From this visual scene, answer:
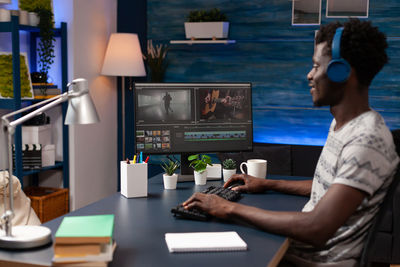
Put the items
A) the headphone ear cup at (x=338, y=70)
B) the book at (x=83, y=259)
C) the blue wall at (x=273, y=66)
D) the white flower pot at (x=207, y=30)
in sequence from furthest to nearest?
the white flower pot at (x=207, y=30)
the blue wall at (x=273, y=66)
the headphone ear cup at (x=338, y=70)
the book at (x=83, y=259)

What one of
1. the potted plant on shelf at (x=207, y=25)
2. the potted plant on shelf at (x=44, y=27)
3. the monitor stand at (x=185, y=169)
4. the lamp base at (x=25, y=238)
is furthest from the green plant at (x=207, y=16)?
the lamp base at (x=25, y=238)

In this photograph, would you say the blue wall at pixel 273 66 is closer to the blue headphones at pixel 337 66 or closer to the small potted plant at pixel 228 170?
the small potted plant at pixel 228 170

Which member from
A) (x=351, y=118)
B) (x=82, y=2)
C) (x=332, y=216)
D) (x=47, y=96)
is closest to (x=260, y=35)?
(x=82, y=2)

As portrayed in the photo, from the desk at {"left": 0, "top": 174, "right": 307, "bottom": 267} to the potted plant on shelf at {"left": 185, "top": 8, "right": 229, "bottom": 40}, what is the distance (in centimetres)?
232

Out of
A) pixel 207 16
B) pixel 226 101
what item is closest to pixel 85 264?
pixel 226 101

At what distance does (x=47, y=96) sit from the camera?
3791mm

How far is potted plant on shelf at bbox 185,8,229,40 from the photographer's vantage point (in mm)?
4250

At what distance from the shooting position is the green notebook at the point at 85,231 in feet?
4.06

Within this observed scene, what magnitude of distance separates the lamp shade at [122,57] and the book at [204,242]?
117 inches

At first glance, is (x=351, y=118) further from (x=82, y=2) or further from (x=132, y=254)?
(x=82, y=2)

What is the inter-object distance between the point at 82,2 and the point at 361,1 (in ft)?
7.92

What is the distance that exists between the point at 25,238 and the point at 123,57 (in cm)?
310

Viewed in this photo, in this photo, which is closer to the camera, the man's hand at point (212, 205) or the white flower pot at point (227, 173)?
the man's hand at point (212, 205)

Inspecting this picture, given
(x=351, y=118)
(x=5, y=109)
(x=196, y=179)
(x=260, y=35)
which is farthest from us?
(x=260, y=35)
